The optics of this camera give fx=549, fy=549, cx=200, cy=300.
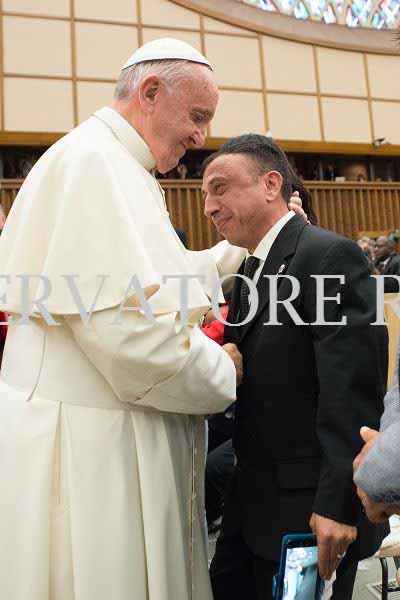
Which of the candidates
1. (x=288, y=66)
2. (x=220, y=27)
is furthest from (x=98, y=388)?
(x=288, y=66)

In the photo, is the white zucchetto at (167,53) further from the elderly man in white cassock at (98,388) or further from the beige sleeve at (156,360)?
the beige sleeve at (156,360)

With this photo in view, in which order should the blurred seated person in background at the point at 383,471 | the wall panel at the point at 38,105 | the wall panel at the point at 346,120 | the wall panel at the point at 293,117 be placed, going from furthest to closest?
the wall panel at the point at 346,120 < the wall panel at the point at 293,117 < the wall panel at the point at 38,105 < the blurred seated person in background at the point at 383,471

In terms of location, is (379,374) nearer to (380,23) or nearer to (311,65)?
(311,65)

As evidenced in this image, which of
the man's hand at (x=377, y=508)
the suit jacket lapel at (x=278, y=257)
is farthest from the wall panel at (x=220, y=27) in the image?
the man's hand at (x=377, y=508)

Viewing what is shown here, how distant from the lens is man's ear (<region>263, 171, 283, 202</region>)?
1.54 metres

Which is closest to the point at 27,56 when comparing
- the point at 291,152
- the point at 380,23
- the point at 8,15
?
the point at 8,15

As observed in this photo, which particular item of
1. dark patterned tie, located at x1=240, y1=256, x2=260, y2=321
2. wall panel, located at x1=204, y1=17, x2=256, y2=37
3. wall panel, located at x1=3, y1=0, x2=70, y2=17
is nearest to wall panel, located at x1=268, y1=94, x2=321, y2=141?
wall panel, located at x1=204, y1=17, x2=256, y2=37

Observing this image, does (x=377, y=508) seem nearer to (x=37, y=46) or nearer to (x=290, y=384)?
(x=290, y=384)

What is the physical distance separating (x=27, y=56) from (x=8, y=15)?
69cm

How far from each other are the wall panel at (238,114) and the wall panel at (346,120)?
A: 4.69 ft

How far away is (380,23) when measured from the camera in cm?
1148

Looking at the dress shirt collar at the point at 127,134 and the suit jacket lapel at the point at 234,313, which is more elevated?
the dress shirt collar at the point at 127,134

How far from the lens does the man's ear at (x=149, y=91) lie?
4.62 feet

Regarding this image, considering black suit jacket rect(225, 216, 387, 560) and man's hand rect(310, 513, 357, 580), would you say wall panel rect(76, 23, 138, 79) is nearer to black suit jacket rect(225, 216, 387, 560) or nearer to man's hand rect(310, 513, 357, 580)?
black suit jacket rect(225, 216, 387, 560)
